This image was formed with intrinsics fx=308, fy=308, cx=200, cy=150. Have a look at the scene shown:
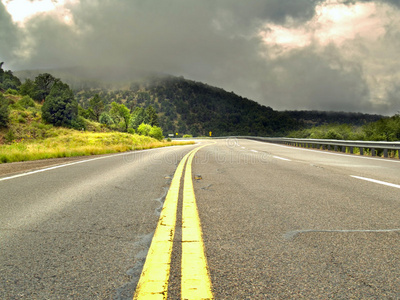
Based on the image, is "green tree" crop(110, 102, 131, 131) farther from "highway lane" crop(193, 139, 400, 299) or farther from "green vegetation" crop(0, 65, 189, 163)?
"highway lane" crop(193, 139, 400, 299)

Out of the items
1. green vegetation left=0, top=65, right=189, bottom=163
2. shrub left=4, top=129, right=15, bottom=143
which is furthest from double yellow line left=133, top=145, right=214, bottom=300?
shrub left=4, top=129, right=15, bottom=143

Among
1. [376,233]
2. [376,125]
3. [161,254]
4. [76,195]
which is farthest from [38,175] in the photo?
[376,125]

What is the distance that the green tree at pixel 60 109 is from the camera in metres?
74.8

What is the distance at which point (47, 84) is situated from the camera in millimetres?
102812

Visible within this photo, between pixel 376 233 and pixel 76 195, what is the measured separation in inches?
175

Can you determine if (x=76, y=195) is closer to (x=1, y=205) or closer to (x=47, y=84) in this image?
(x=1, y=205)

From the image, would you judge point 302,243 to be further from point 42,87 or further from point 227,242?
point 42,87

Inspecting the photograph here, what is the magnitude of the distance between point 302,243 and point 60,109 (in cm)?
8273

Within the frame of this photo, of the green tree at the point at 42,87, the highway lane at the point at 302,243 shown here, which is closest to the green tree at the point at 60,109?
the green tree at the point at 42,87

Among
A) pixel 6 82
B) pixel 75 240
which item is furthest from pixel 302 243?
pixel 6 82

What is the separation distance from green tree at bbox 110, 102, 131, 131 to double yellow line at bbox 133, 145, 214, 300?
4657 inches

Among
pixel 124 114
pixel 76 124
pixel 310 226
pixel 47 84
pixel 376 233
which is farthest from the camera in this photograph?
pixel 124 114

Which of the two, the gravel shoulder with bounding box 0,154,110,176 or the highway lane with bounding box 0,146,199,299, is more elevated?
the highway lane with bounding box 0,146,199,299

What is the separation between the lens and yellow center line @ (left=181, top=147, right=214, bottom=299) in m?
1.83
